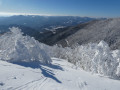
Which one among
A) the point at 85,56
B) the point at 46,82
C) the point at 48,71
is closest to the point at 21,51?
the point at 48,71

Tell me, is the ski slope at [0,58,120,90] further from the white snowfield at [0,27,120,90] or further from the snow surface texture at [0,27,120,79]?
the snow surface texture at [0,27,120,79]

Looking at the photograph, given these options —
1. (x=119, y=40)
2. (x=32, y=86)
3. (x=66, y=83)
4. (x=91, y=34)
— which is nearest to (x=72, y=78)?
(x=66, y=83)

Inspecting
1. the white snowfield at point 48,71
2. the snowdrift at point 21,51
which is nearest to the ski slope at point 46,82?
the white snowfield at point 48,71

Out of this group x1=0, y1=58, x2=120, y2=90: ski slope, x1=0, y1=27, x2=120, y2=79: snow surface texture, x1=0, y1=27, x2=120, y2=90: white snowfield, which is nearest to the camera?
x1=0, y1=58, x2=120, y2=90: ski slope

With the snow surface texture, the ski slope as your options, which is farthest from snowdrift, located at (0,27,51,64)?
the ski slope

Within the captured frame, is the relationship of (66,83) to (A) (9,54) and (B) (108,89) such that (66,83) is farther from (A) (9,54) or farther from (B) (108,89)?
(A) (9,54)

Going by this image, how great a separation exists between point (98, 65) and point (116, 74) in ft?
5.37

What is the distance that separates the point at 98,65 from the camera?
13.6 metres

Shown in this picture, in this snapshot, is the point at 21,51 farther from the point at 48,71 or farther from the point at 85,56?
the point at 85,56

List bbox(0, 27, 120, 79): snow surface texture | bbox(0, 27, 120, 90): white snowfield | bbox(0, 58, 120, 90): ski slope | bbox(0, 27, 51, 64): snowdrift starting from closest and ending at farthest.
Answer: bbox(0, 58, 120, 90): ski slope → bbox(0, 27, 120, 90): white snowfield → bbox(0, 27, 120, 79): snow surface texture → bbox(0, 27, 51, 64): snowdrift

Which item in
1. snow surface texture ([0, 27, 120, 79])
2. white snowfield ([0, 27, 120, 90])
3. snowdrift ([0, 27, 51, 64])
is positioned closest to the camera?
white snowfield ([0, 27, 120, 90])

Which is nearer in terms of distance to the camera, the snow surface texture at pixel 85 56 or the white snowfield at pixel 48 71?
the white snowfield at pixel 48 71

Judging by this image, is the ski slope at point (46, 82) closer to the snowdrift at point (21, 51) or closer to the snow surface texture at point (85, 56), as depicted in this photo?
the snow surface texture at point (85, 56)

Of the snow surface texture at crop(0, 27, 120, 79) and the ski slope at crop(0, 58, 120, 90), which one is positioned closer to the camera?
the ski slope at crop(0, 58, 120, 90)
